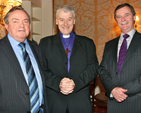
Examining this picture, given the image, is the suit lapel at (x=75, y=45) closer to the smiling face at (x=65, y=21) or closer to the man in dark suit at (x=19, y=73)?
the smiling face at (x=65, y=21)

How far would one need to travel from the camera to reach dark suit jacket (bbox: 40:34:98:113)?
7.19 ft

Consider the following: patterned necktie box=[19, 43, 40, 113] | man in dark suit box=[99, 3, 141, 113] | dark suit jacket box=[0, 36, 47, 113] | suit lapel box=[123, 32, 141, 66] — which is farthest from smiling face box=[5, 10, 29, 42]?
suit lapel box=[123, 32, 141, 66]

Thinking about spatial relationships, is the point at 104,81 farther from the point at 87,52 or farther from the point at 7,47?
the point at 7,47

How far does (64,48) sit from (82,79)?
49cm

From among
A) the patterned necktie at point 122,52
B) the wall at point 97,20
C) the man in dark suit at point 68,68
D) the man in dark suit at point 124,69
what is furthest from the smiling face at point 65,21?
the wall at point 97,20

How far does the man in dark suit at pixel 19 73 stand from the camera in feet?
5.60

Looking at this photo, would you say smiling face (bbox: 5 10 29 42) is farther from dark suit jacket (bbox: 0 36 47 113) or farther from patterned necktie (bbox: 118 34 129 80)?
patterned necktie (bbox: 118 34 129 80)

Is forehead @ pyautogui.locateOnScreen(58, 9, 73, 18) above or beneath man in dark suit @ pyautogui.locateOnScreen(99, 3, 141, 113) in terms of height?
above

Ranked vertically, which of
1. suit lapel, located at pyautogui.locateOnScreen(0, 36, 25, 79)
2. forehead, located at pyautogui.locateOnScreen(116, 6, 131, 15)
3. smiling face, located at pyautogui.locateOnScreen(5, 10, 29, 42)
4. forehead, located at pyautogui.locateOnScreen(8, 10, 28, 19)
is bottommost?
suit lapel, located at pyautogui.locateOnScreen(0, 36, 25, 79)

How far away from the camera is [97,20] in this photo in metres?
5.73

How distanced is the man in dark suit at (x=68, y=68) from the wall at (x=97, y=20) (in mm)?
3455

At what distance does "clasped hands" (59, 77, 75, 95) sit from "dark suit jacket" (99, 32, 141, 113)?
452 millimetres

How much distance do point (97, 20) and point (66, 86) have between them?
408 cm

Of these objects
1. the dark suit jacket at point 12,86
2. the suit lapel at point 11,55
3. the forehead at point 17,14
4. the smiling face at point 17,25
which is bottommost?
the dark suit jacket at point 12,86
